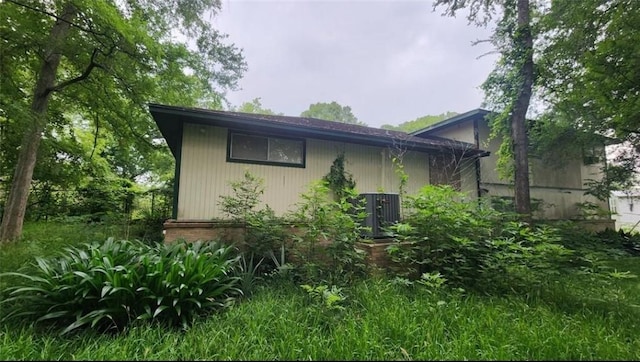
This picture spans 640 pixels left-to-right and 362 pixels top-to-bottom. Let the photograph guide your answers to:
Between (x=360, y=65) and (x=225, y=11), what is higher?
(x=360, y=65)

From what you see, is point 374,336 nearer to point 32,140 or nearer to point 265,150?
→ point 265,150

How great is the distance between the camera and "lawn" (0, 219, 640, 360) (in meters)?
2.15

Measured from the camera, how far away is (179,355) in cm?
212

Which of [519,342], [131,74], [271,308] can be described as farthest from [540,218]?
[131,74]

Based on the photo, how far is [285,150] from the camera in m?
6.28

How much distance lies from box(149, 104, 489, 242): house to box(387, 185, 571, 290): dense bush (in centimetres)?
104

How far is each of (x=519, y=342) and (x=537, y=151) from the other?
10494mm

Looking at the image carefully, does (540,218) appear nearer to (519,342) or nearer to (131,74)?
(519,342)

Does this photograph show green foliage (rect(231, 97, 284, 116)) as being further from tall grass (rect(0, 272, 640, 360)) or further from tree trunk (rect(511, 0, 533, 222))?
tall grass (rect(0, 272, 640, 360))

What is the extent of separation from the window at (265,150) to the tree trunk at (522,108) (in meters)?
5.97

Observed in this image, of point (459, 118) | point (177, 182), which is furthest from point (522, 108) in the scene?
point (177, 182)

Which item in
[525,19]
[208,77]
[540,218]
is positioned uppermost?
[525,19]

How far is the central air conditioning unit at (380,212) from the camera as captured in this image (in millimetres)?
5031

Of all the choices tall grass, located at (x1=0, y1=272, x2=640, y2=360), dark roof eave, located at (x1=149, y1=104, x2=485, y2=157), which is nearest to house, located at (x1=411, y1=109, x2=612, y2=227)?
dark roof eave, located at (x1=149, y1=104, x2=485, y2=157)
